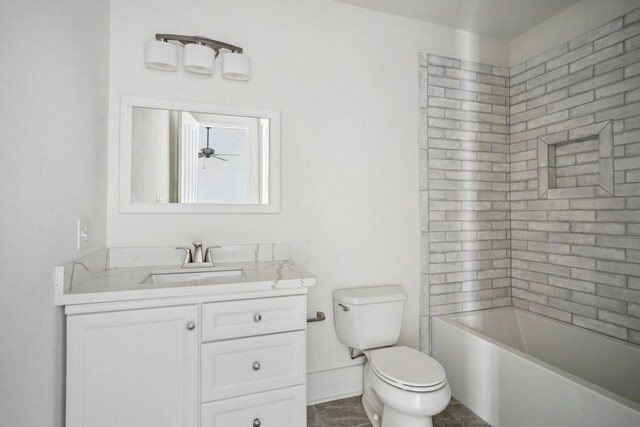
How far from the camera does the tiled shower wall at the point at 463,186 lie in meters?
2.41

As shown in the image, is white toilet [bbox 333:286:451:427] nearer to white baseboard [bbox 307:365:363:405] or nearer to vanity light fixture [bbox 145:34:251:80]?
white baseboard [bbox 307:365:363:405]

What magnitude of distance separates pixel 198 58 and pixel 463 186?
79.0 inches

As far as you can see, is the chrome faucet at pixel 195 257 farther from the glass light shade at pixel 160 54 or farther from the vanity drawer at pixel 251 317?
the glass light shade at pixel 160 54

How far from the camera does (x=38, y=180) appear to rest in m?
1.05

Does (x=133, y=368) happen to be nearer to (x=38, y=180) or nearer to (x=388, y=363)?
(x=38, y=180)

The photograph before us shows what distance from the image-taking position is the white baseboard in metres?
2.09

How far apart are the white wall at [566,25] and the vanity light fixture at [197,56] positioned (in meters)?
2.17

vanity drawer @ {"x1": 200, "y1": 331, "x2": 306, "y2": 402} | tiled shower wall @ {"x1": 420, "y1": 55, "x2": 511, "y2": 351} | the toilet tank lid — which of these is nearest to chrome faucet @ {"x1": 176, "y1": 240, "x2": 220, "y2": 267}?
vanity drawer @ {"x1": 200, "y1": 331, "x2": 306, "y2": 402}

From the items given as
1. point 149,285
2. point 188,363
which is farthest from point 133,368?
point 149,285

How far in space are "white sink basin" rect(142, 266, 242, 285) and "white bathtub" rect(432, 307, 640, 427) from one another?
1.52m

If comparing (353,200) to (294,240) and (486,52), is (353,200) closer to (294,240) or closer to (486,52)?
(294,240)

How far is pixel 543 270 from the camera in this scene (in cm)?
240

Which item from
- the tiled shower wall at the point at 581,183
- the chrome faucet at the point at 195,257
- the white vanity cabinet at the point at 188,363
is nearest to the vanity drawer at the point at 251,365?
the white vanity cabinet at the point at 188,363

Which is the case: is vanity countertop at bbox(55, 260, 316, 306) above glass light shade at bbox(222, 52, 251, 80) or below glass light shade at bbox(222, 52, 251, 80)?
below
